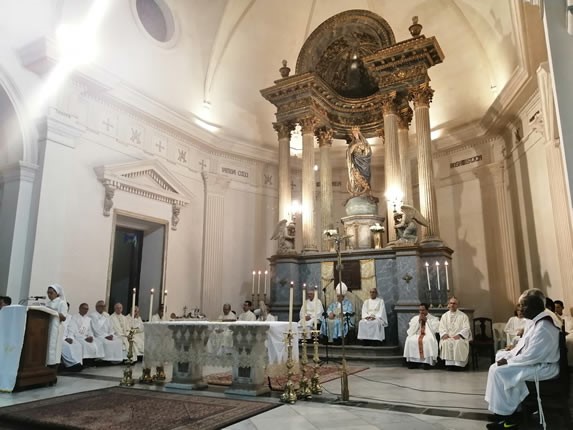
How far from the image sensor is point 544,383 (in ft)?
12.4

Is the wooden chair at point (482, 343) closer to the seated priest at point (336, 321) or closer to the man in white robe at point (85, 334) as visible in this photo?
the seated priest at point (336, 321)

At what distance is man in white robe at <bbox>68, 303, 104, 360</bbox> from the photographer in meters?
8.35

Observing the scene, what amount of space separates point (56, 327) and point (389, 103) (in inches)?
348

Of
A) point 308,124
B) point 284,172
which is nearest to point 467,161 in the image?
point 308,124

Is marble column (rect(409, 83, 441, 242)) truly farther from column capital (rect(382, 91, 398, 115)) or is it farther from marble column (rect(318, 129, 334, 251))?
marble column (rect(318, 129, 334, 251))

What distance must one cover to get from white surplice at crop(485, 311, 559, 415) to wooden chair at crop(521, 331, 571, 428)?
40mm

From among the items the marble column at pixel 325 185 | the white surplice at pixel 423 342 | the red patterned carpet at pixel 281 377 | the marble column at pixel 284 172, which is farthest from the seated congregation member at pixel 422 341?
the marble column at pixel 284 172

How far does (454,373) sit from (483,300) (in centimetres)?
533

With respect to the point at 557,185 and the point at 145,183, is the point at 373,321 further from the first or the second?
the point at 145,183

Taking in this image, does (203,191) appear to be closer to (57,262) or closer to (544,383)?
(57,262)

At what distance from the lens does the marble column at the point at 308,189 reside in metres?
11.5

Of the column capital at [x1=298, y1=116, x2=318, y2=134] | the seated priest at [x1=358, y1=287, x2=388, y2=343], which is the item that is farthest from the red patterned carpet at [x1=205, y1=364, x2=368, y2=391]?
the column capital at [x1=298, y1=116, x2=318, y2=134]

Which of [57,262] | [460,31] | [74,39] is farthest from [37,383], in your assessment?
[460,31]

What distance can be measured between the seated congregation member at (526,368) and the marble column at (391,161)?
22.1 ft
